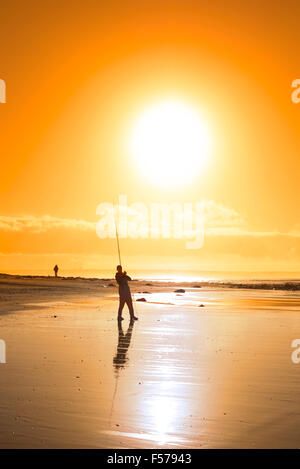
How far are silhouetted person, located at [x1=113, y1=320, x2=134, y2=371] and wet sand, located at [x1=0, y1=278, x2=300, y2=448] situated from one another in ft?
0.10

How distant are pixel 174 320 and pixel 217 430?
18.9 meters

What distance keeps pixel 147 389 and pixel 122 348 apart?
6.00 m

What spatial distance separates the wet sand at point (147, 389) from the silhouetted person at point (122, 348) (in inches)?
1.2

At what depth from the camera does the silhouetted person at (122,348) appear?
14.5m

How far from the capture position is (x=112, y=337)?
66.4ft

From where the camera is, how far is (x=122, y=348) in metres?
17.3

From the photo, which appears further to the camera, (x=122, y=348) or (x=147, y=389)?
(x=122, y=348)

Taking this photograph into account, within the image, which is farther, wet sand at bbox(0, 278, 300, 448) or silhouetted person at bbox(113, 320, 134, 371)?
silhouetted person at bbox(113, 320, 134, 371)

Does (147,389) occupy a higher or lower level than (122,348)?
lower

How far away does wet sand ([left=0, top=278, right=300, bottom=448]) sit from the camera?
8258mm

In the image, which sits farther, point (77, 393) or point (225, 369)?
point (225, 369)

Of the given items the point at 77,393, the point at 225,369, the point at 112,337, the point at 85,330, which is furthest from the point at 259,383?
the point at 85,330

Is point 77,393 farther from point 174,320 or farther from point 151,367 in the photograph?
point 174,320

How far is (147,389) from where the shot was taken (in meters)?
11.4
